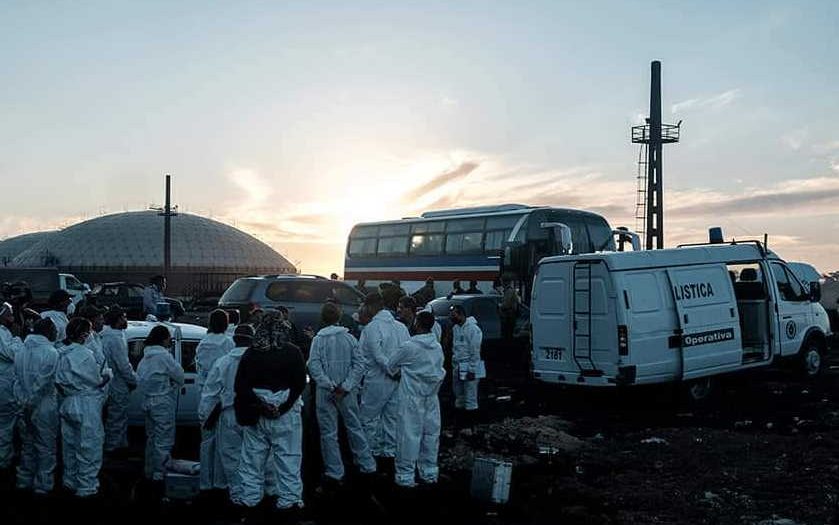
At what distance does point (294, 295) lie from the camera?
19562mm

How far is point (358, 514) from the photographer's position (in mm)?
Result: 8133

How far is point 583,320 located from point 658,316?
1.17m

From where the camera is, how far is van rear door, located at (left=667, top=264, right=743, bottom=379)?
13984mm

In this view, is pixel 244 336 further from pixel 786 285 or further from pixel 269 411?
pixel 786 285

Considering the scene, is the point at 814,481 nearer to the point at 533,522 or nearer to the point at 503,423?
the point at 533,522

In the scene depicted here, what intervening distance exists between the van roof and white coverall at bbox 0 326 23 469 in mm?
8484

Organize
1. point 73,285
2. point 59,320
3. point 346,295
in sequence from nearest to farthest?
1. point 59,320
2. point 346,295
3. point 73,285

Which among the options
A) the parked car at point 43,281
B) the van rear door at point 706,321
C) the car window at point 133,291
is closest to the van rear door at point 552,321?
the van rear door at point 706,321

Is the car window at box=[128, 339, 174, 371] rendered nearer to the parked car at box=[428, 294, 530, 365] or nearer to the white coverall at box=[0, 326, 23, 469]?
the white coverall at box=[0, 326, 23, 469]

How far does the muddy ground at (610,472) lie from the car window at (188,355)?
100 centimetres

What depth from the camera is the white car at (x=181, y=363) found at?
1087 centimetres

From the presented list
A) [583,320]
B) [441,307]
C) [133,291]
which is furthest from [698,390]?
[133,291]

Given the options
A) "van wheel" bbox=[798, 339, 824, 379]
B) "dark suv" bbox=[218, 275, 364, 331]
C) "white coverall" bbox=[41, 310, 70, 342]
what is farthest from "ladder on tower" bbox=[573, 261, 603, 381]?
"white coverall" bbox=[41, 310, 70, 342]

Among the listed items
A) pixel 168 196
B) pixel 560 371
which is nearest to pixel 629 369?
pixel 560 371
